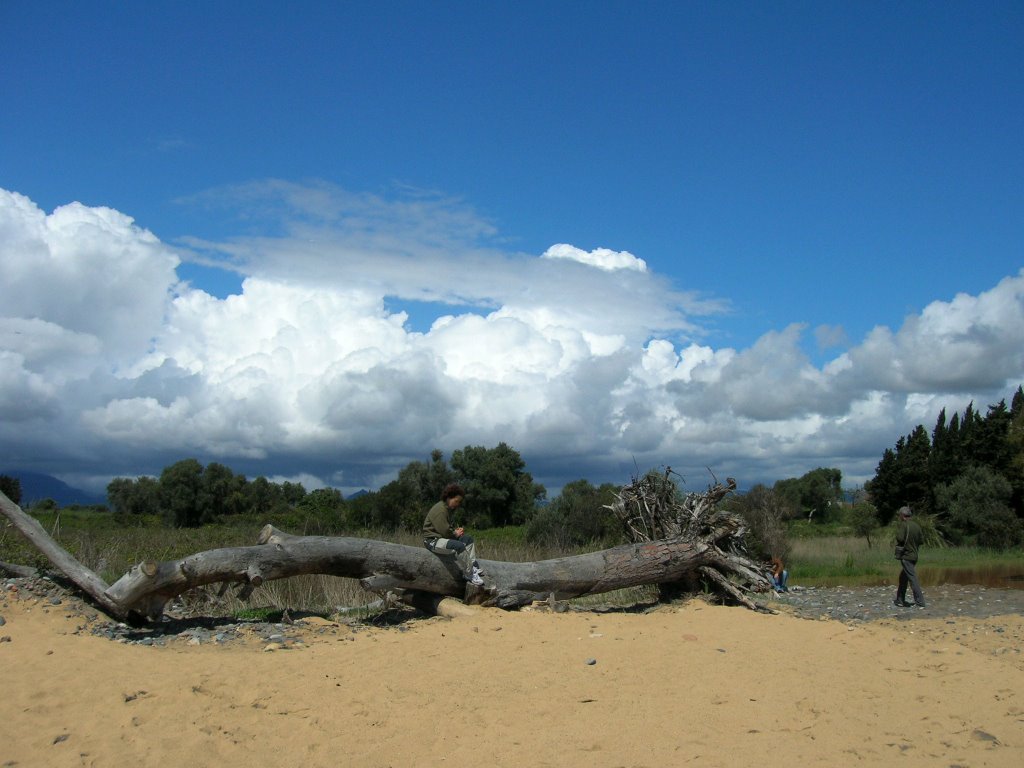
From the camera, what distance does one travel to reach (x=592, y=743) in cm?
652

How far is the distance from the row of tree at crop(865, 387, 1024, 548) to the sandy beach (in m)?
27.3

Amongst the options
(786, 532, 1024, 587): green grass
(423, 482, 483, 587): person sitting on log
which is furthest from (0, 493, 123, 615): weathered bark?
(786, 532, 1024, 587): green grass

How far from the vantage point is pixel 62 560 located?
9734 mm

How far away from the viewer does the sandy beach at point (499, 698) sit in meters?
6.30

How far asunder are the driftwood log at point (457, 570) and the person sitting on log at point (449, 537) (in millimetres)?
171

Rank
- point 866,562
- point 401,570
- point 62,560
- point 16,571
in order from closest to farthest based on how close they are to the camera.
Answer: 1. point 62,560
2. point 16,571
3. point 401,570
4. point 866,562

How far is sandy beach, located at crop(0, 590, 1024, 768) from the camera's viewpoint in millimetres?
6305

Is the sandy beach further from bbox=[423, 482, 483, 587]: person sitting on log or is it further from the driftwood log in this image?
bbox=[423, 482, 483, 587]: person sitting on log

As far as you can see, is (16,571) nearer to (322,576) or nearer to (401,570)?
(401,570)

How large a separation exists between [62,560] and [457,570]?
16.3ft

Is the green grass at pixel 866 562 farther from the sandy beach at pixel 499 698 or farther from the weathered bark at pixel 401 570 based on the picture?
the sandy beach at pixel 499 698

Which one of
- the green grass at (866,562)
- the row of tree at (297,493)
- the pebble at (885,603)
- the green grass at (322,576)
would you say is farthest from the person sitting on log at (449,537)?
the row of tree at (297,493)

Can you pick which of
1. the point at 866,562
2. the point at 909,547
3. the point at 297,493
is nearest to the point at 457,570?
the point at 909,547

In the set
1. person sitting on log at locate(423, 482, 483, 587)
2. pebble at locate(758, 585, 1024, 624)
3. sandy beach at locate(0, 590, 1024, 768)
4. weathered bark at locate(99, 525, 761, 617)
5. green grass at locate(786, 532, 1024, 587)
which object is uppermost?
person sitting on log at locate(423, 482, 483, 587)
